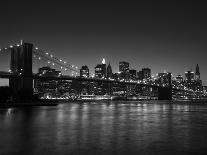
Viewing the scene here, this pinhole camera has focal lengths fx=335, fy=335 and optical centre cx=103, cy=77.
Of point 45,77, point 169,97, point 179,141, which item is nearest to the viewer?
point 179,141

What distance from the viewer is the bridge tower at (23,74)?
176ft

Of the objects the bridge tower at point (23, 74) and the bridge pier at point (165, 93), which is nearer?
the bridge tower at point (23, 74)

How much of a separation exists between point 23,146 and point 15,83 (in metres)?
46.1

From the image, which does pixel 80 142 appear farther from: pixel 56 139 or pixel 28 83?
pixel 28 83

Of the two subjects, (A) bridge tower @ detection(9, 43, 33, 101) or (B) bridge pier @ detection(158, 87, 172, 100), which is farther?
(B) bridge pier @ detection(158, 87, 172, 100)

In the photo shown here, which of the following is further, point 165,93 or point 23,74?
point 165,93

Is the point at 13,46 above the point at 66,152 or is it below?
above

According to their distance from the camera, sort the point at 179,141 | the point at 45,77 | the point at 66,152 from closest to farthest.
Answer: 1. the point at 66,152
2. the point at 179,141
3. the point at 45,77

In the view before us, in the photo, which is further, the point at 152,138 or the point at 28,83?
the point at 28,83

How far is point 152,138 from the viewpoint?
14695 mm

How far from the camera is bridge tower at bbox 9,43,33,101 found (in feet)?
176

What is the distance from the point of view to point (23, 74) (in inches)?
2110

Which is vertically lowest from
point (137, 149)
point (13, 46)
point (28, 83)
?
point (137, 149)

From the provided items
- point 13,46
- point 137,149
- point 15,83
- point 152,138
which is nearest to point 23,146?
point 137,149
